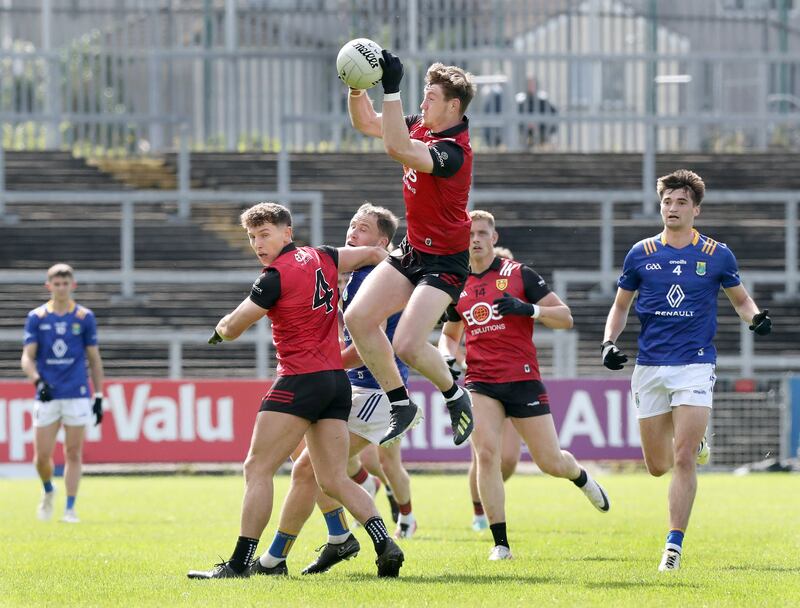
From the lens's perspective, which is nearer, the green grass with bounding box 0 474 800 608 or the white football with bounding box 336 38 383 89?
the green grass with bounding box 0 474 800 608

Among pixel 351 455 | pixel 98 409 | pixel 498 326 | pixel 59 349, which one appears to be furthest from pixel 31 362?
pixel 498 326

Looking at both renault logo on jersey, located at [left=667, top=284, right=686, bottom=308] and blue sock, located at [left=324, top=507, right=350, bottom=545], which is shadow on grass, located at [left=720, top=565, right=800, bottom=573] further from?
blue sock, located at [left=324, top=507, right=350, bottom=545]

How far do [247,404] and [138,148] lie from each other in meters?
9.48

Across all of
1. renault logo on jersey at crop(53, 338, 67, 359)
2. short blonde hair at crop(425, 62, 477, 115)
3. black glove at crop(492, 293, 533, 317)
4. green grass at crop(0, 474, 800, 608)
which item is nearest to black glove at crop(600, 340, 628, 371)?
black glove at crop(492, 293, 533, 317)

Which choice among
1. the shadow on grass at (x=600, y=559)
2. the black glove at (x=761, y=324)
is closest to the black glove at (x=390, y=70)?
the black glove at (x=761, y=324)

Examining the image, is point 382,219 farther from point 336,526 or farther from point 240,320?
point 336,526

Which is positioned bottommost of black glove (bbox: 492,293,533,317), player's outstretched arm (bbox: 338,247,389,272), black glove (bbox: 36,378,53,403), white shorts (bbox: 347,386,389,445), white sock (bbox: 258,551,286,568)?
white sock (bbox: 258,551,286,568)

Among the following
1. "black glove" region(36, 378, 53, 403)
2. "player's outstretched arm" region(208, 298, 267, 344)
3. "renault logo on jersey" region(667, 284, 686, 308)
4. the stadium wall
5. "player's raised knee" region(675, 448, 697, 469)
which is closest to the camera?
"player's outstretched arm" region(208, 298, 267, 344)

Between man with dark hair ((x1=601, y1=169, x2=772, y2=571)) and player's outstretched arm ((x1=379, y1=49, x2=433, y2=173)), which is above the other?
player's outstretched arm ((x1=379, y1=49, x2=433, y2=173))

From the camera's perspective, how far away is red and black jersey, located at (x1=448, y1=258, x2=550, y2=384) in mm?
11086

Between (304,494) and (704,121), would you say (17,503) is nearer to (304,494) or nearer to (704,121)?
(304,494)

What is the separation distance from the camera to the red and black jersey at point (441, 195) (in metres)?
8.97

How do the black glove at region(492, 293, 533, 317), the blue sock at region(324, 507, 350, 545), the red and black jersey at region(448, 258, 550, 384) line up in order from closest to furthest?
the blue sock at region(324, 507, 350, 545) → the black glove at region(492, 293, 533, 317) → the red and black jersey at region(448, 258, 550, 384)

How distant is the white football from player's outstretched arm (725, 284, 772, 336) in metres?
3.14
